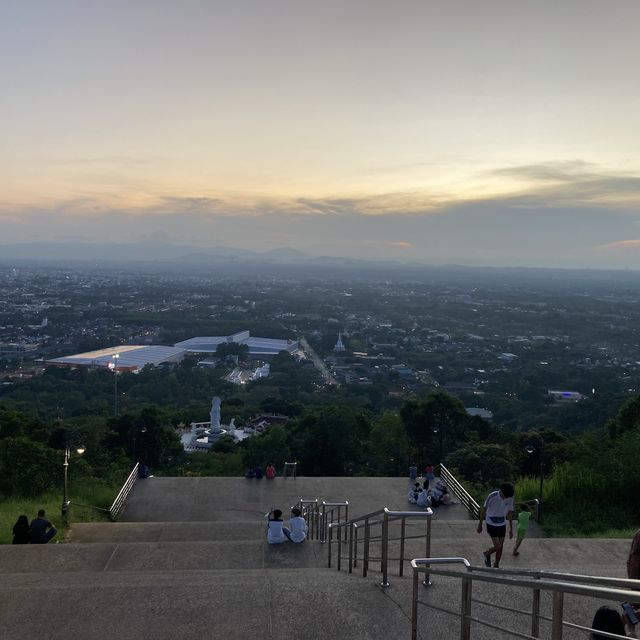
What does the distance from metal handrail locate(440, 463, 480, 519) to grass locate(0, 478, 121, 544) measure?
6707 millimetres

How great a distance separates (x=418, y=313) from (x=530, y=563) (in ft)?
332

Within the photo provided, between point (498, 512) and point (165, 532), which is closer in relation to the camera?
point (498, 512)

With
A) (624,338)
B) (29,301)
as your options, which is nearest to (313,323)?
(624,338)

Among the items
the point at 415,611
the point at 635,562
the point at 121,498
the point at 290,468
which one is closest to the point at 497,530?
the point at 635,562

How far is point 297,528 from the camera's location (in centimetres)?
713

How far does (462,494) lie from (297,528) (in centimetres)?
531

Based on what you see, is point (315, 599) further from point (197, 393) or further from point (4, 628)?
point (197, 393)

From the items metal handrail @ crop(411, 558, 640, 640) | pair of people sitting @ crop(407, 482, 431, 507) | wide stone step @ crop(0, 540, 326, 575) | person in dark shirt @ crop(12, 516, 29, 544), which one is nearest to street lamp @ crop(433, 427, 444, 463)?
pair of people sitting @ crop(407, 482, 431, 507)

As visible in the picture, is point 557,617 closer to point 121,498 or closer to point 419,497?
point 419,497

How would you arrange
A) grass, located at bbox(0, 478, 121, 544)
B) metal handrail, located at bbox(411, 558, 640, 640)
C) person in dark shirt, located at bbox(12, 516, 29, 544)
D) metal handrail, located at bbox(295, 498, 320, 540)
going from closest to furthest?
metal handrail, located at bbox(411, 558, 640, 640), person in dark shirt, located at bbox(12, 516, 29, 544), grass, located at bbox(0, 478, 121, 544), metal handrail, located at bbox(295, 498, 320, 540)

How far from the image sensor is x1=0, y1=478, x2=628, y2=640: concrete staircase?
4.32 m

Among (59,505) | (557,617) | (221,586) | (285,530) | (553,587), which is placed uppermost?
(553,587)

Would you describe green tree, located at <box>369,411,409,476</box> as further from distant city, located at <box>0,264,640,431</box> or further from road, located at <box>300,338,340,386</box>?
road, located at <box>300,338,340,386</box>

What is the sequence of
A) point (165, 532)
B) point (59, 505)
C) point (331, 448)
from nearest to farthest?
1. point (165, 532)
2. point (59, 505)
3. point (331, 448)
